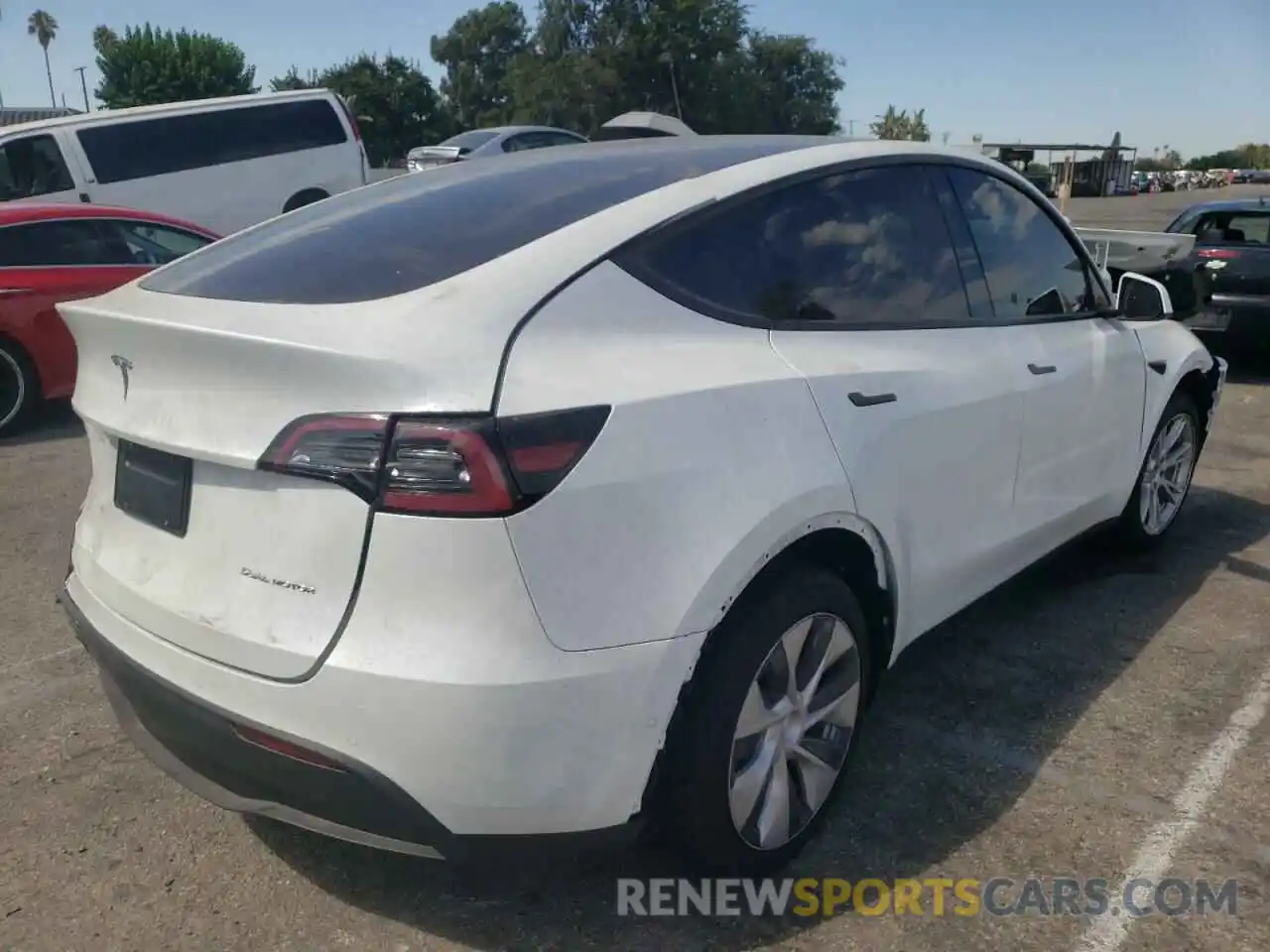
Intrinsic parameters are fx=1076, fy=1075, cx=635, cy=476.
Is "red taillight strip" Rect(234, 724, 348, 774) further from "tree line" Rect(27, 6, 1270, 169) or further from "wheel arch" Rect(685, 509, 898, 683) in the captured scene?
"tree line" Rect(27, 6, 1270, 169)

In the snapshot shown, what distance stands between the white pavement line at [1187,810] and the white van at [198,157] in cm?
1153

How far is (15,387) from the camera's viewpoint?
22.7ft

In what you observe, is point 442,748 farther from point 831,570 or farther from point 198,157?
point 198,157

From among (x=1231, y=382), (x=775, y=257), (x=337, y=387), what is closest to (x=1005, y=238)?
(x=775, y=257)

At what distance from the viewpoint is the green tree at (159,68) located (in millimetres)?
51656

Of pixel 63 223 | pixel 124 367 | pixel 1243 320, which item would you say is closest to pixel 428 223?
pixel 124 367

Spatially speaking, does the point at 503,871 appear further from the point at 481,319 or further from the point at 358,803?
A: the point at 481,319

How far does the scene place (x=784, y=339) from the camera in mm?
2488

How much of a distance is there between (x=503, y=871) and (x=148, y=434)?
3.73 ft

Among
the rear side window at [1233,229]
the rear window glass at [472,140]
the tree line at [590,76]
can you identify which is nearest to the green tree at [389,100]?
the tree line at [590,76]

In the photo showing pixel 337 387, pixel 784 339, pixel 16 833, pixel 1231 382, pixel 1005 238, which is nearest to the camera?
pixel 337 387

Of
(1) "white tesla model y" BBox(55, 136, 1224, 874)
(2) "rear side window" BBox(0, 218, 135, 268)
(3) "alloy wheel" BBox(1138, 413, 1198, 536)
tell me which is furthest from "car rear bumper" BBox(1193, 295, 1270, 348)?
(2) "rear side window" BBox(0, 218, 135, 268)

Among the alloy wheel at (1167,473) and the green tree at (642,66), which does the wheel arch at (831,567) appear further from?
the green tree at (642,66)

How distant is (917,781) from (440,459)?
176 cm
